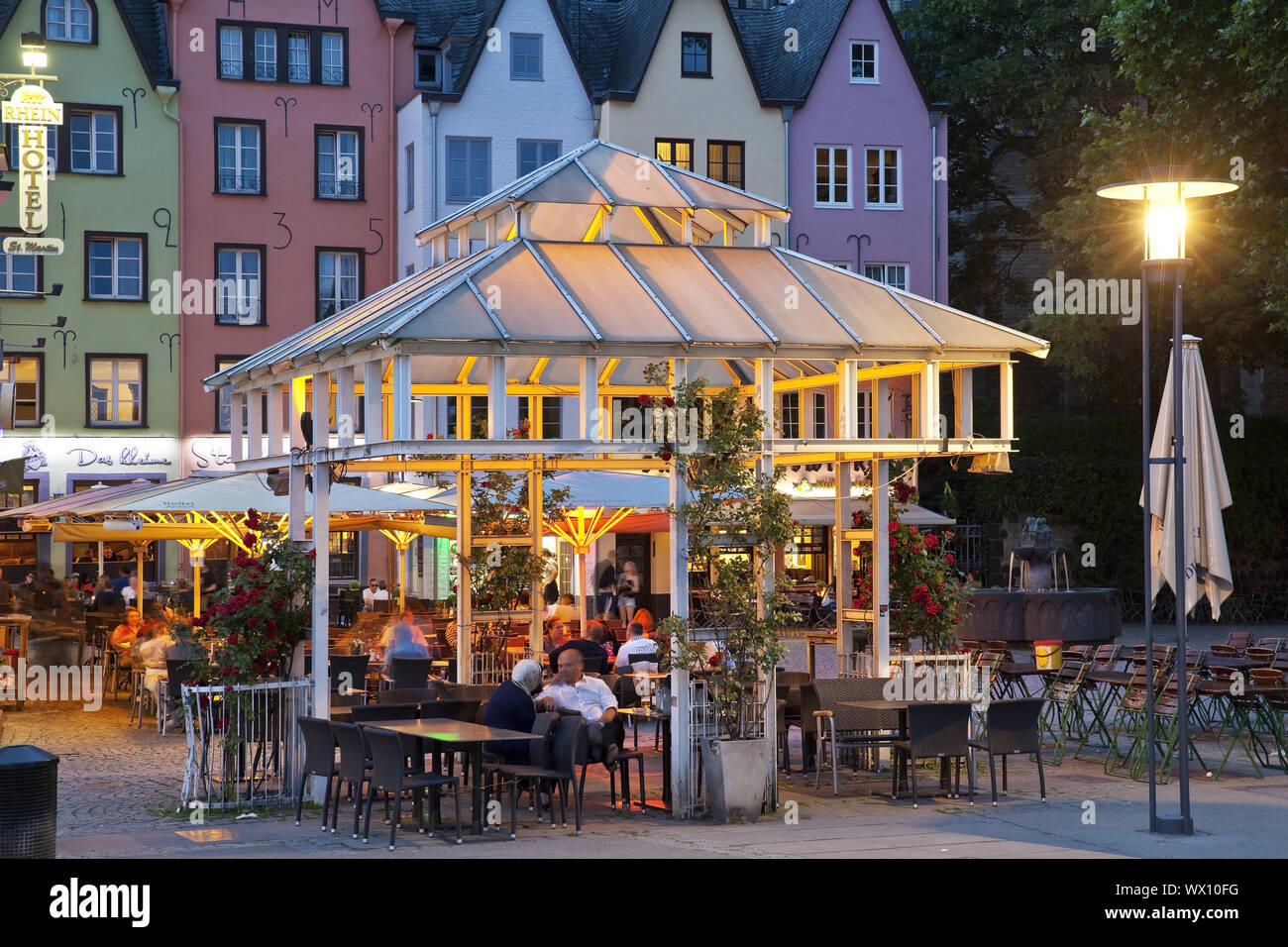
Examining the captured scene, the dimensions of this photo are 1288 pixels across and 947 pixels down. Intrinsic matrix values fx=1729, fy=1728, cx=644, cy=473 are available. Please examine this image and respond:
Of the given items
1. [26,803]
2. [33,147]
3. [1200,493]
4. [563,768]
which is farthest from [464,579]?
[33,147]

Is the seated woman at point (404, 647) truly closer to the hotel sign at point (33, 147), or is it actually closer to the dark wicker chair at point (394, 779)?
the dark wicker chair at point (394, 779)

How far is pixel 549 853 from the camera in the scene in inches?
452

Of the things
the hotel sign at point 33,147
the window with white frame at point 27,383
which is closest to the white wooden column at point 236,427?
the hotel sign at point 33,147

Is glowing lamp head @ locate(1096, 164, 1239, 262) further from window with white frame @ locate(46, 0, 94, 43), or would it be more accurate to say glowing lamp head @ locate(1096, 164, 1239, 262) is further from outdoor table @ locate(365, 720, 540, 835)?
window with white frame @ locate(46, 0, 94, 43)

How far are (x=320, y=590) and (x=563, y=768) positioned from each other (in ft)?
9.18

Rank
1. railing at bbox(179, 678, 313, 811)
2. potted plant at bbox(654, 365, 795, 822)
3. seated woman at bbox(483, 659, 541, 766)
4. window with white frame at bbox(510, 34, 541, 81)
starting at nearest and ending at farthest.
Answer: potted plant at bbox(654, 365, 795, 822) < seated woman at bbox(483, 659, 541, 766) < railing at bbox(179, 678, 313, 811) < window with white frame at bbox(510, 34, 541, 81)

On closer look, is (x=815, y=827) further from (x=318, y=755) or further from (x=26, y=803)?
(x=26, y=803)

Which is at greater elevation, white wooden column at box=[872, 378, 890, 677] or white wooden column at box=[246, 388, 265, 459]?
white wooden column at box=[246, 388, 265, 459]

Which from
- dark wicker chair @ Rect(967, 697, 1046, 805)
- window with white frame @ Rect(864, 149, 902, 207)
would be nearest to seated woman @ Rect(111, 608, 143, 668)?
dark wicker chair @ Rect(967, 697, 1046, 805)

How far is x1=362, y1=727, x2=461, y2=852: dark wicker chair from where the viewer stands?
39.0 feet

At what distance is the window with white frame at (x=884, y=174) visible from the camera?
4200 cm

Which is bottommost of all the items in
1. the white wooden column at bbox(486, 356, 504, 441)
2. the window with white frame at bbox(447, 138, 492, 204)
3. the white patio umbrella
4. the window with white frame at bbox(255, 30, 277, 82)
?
the white patio umbrella

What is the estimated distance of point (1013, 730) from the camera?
13.9 meters

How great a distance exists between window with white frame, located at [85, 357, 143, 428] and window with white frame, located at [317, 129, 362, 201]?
5839 mm
